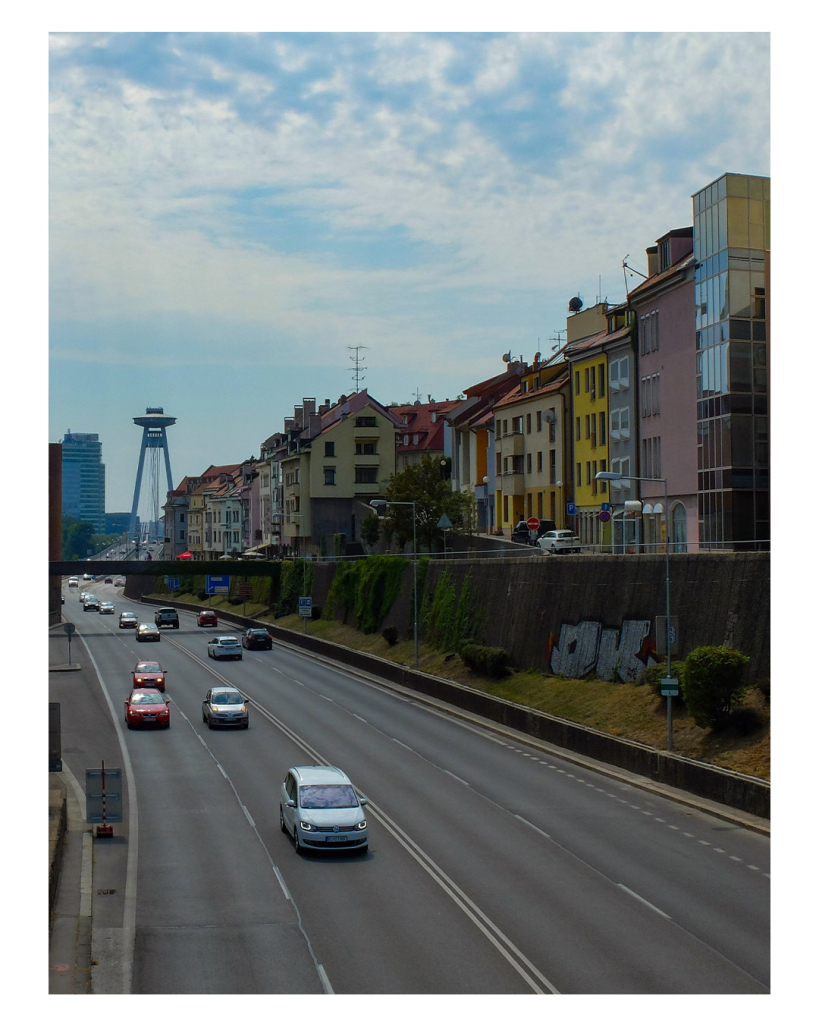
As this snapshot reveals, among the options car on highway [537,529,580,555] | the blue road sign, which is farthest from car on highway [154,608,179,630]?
car on highway [537,529,580,555]

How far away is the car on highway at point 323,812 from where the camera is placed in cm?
2614

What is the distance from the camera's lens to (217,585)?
118062 millimetres

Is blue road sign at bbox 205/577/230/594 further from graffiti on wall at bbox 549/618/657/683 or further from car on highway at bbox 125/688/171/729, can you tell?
graffiti on wall at bbox 549/618/657/683

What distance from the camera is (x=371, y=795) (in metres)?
32.8

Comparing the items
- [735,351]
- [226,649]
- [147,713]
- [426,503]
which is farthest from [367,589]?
[735,351]

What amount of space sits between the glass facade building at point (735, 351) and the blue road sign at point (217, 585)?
7498 cm

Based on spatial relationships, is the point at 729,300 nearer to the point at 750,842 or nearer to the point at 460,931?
the point at 750,842

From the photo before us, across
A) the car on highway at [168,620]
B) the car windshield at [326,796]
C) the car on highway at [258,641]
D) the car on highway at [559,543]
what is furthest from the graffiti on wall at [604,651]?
the car on highway at [168,620]

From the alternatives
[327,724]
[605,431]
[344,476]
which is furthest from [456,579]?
[344,476]

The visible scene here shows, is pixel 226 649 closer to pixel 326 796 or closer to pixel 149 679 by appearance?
pixel 149 679

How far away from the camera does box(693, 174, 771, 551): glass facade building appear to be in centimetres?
4559

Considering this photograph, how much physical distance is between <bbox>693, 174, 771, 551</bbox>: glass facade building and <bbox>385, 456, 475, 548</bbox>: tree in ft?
103

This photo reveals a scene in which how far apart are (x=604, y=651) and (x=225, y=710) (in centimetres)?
1562

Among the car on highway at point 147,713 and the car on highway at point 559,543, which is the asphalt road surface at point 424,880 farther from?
the car on highway at point 559,543
